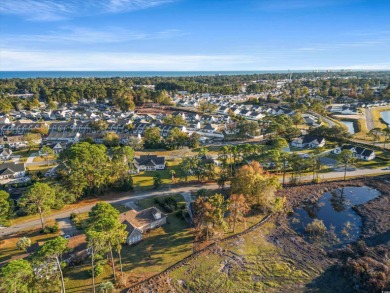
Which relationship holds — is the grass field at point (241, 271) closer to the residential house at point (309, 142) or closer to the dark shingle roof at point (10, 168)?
the dark shingle roof at point (10, 168)

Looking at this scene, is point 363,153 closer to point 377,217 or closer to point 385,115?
point 377,217

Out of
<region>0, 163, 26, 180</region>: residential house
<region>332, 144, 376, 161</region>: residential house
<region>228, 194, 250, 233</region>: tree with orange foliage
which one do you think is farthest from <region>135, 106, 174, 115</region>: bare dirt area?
<region>228, 194, 250, 233</region>: tree with orange foliage

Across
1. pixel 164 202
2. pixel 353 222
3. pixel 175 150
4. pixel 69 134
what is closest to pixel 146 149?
pixel 175 150

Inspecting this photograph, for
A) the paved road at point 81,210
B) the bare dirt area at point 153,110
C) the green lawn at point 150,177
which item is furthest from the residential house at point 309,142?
the bare dirt area at point 153,110

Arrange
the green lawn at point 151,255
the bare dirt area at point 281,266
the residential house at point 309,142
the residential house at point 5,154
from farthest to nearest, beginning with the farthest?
the residential house at point 309,142
the residential house at point 5,154
the green lawn at point 151,255
the bare dirt area at point 281,266

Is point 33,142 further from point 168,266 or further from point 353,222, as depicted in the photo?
point 353,222

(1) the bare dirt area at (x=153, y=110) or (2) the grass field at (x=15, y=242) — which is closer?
(2) the grass field at (x=15, y=242)
